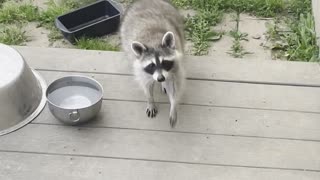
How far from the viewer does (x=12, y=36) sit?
3859mm

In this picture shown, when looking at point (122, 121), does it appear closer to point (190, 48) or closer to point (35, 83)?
point (35, 83)

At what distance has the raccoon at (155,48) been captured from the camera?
3070 millimetres

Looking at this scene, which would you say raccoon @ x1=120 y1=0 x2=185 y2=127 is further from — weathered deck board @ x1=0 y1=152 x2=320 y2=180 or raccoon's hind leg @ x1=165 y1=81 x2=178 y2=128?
weathered deck board @ x1=0 y1=152 x2=320 y2=180

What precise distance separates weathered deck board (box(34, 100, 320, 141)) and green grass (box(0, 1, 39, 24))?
3.57 ft

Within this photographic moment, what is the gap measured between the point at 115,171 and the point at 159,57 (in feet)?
2.10

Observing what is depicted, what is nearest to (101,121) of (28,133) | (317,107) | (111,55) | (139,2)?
(28,133)

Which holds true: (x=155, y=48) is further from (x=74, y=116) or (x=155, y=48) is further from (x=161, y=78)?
(x=74, y=116)

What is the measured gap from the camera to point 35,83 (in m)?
3.21

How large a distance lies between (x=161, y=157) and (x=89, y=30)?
51.1 inches

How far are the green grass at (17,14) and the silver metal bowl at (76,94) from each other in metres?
1.03

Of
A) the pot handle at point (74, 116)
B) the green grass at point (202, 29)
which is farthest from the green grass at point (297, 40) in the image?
the pot handle at point (74, 116)

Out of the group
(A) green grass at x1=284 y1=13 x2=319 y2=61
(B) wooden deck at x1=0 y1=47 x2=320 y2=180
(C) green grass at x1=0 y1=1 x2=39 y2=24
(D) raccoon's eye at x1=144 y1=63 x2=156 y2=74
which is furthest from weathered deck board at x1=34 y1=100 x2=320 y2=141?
(C) green grass at x1=0 y1=1 x2=39 y2=24

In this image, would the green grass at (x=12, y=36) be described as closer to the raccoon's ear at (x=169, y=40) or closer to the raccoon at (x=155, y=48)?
the raccoon at (x=155, y=48)

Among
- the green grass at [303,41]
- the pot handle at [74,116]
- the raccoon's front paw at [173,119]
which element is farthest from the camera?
the green grass at [303,41]
